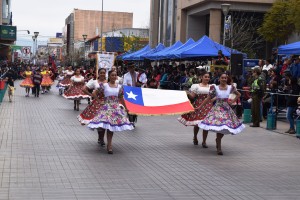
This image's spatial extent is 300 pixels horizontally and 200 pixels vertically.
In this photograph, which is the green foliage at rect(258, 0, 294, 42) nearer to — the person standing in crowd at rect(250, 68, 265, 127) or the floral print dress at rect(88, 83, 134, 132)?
the person standing in crowd at rect(250, 68, 265, 127)

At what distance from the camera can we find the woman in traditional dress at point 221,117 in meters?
12.1

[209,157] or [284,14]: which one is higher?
[284,14]

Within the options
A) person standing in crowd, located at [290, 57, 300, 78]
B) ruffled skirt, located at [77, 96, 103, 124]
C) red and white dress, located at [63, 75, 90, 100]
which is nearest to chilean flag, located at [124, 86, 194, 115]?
ruffled skirt, located at [77, 96, 103, 124]

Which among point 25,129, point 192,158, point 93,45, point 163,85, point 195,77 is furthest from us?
point 93,45

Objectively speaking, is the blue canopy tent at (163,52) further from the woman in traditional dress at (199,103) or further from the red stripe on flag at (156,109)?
the woman in traditional dress at (199,103)

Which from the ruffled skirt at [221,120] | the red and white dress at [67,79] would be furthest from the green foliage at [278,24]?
the ruffled skirt at [221,120]

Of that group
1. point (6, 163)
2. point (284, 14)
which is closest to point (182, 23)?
point (284, 14)

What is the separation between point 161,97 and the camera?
48.4 ft

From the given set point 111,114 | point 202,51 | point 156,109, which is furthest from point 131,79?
point 202,51

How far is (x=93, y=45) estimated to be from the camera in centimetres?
12150

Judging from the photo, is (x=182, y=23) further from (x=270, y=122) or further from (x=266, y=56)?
(x=270, y=122)

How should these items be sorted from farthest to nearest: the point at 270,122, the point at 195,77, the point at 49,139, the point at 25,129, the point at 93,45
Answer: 1. the point at 93,45
2. the point at 195,77
3. the point at 270,122
4. the point at 25,129
5. the point at 49,139

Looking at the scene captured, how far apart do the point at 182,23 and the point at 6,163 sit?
4380 centimetres

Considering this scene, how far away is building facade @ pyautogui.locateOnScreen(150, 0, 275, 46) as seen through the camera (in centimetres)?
4528
